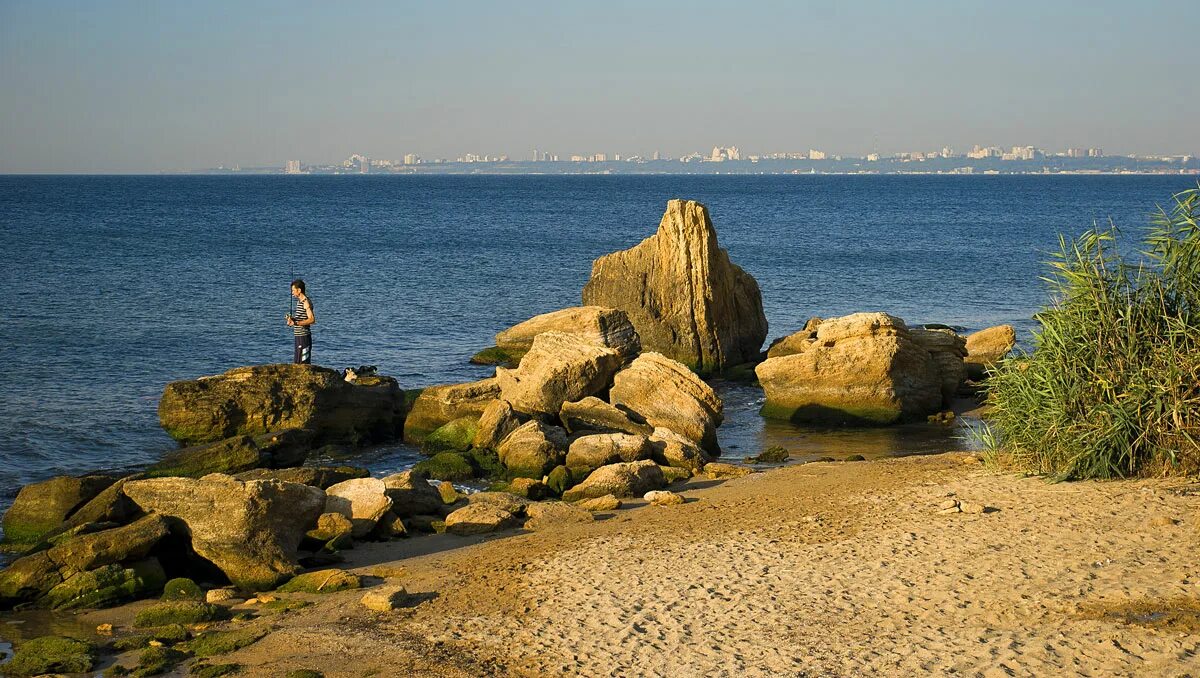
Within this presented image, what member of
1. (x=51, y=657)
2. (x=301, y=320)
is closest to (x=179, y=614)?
(x=51, y=657)

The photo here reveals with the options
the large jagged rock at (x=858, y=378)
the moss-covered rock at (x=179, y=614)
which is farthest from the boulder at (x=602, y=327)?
the moss-covered rock at (x=179, y=614)

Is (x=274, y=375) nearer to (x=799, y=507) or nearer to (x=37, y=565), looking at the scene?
(x=37, y=565)

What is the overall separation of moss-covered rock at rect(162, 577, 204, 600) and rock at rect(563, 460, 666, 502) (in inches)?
223

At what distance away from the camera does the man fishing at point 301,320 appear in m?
22.7

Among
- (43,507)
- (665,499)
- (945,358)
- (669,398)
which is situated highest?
(945,358)

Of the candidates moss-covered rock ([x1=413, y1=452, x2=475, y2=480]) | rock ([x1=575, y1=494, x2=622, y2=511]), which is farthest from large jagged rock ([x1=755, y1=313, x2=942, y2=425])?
rock ([x1=575, y1=494, x2=622, y2=511])

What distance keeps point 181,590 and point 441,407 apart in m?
9.68

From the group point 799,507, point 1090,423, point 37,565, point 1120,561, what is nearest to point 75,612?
point 37,565

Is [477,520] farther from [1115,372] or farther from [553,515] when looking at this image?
[1115,372]

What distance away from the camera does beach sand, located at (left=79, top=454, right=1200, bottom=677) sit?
10000mm

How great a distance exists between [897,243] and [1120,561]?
205ft

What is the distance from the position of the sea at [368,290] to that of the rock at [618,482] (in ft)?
14.0

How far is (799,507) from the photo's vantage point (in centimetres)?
1517

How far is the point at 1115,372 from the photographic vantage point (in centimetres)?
1497
